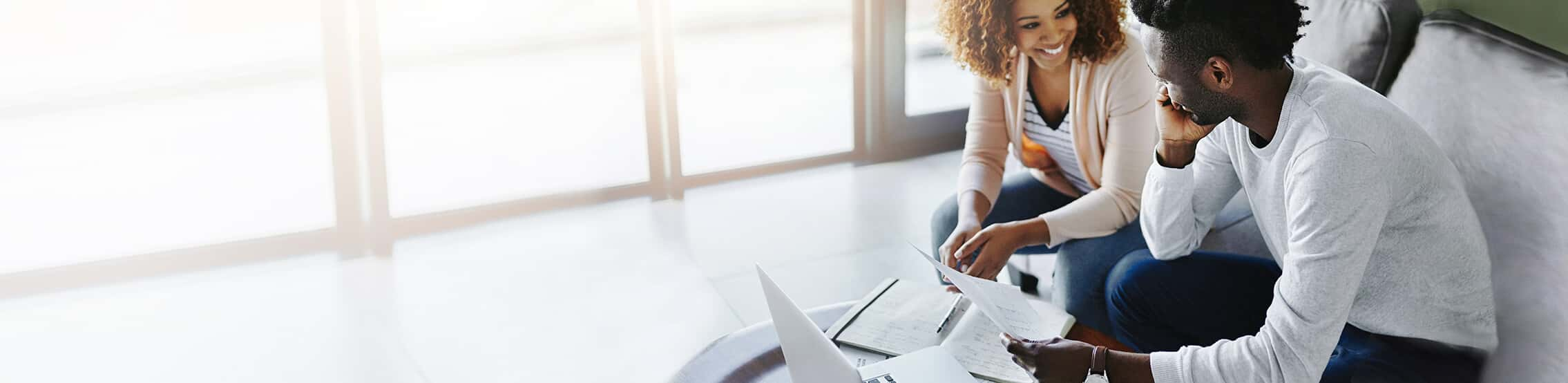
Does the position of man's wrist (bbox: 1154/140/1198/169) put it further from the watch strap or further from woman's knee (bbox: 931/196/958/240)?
woman's knee (bbox: 931/196/958/240)

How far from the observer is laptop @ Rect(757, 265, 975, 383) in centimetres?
131

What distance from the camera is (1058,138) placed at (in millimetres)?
2164

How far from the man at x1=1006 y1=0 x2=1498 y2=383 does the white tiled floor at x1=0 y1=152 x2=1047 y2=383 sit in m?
1.22

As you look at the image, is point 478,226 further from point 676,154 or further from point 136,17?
point 136,17

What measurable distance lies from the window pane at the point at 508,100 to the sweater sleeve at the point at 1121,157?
67.8 inches

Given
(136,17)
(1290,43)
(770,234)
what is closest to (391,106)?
(136,17)

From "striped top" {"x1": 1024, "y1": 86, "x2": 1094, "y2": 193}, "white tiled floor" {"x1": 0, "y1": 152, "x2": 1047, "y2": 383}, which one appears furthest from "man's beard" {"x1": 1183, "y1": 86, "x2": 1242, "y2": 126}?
"white tiled floor" {"x1": 0, "y1": 152, "x2": 1047, "y2": 383}

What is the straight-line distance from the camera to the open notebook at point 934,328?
5.13ft

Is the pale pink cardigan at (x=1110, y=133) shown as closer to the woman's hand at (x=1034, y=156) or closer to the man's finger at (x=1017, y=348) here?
the woman's hand at (x=1034, y=156)

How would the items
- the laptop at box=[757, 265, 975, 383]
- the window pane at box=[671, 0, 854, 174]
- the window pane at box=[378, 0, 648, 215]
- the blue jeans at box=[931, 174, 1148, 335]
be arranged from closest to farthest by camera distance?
the laptop at box=[757, 265, 975, 383] < the blue jeans at box=[931, 174, 1148, 335] < the window pane at box=[378, 0, 648, 215] < the window pane at box=[671, 0, 854, 174]

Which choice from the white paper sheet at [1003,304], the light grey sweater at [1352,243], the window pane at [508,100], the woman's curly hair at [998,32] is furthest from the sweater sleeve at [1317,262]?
the window pane at [508,100]

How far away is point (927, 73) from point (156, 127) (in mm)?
2083

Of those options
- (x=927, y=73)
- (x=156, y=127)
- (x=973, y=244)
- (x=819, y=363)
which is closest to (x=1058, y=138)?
(x=973, y=244)

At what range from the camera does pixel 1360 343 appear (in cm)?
154
